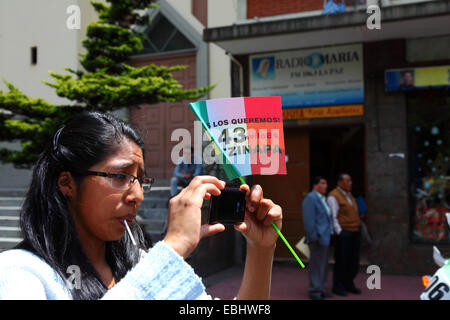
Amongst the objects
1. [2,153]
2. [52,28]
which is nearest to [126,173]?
[2,153]

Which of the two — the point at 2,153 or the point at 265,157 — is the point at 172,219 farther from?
the point at 2,153

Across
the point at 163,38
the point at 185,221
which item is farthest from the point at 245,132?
the point at 163,38

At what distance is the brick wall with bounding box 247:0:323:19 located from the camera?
350 inches

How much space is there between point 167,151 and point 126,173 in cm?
905

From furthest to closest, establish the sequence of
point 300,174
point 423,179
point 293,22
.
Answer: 1. point 300,174
2. point 423,179
3. point 293,22

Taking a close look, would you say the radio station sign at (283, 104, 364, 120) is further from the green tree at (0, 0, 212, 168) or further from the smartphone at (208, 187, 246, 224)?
the smartphone at (208, 187, 246, 224)

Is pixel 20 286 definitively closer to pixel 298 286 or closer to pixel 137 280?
pixel 137 280

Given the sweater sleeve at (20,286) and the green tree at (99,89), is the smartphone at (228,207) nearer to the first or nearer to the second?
the sweater sleeve at (20,286)

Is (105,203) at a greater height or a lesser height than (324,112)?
lesser

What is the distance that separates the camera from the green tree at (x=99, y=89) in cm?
614

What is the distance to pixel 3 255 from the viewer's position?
120 cm

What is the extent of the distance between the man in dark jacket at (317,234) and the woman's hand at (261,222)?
5286 millimetres

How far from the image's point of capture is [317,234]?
6.65 m

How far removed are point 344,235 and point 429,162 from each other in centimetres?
282
